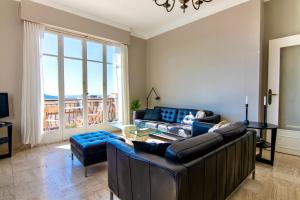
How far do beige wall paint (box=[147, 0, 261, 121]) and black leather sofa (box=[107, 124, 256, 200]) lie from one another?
6.21 feet

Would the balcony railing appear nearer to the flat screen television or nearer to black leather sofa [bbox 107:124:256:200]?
the flat screen television

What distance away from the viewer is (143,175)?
135 cm

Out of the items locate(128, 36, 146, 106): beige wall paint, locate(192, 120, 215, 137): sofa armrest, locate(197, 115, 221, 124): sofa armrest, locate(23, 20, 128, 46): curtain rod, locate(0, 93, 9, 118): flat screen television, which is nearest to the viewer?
locate(192, 120, 215, 137): sofa armrest

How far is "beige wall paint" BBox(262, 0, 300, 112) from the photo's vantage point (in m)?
3.20

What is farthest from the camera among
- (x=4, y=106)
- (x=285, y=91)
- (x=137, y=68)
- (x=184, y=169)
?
(x=137, y=68)

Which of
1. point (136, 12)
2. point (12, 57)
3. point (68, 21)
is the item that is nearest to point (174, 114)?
point (136, 12)

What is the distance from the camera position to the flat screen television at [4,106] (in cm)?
311

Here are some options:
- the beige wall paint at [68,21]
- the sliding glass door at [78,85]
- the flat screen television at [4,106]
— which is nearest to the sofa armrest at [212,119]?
the sliding glass door at [78,85]

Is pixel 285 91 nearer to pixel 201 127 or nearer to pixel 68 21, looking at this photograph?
pixel 201 127

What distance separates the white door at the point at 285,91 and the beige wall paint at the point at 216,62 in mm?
332

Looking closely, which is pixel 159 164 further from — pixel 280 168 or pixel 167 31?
pixel 167 31

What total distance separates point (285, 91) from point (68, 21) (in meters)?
4.86

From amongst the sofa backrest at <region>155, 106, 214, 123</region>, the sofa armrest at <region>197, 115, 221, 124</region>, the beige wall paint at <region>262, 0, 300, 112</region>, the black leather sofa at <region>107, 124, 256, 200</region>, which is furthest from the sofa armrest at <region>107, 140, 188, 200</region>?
the beige wall paint at <region>262, 0, 300, 112</region>

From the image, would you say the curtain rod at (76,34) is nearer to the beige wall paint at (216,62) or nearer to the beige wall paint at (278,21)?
the beige wall paint at (216,62)
